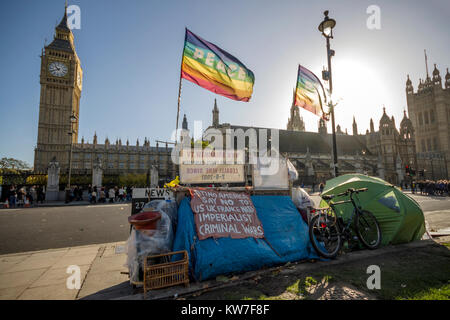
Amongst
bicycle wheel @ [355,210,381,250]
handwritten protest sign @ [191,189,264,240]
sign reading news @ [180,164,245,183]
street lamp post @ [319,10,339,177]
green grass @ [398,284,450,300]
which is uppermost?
street lamp post @ [319,10,339,177]

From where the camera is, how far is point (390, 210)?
5406 millimetres

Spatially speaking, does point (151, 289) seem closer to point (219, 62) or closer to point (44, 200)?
point (219, 62)

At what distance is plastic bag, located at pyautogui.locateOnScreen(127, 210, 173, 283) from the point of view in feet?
10.6

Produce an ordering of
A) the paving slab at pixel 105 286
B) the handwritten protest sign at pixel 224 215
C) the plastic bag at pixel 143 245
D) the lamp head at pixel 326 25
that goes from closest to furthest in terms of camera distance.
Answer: the paving slab at pixel 105 286
the plastic bag at pixel 143 245
the handwritten protest sign at pixel 224 215
the lamp head at pixel 326 25

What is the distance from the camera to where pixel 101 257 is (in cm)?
483

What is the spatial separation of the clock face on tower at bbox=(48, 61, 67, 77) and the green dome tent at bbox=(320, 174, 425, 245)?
90438 mm

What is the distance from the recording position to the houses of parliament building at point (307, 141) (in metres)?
53.8

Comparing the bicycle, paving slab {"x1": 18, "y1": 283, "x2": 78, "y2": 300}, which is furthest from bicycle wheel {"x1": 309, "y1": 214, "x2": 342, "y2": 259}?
paving slab {"x1": 18, "y1": 283, "x2": 78, "y2": 300}

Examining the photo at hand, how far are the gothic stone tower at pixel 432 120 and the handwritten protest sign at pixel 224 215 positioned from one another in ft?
273

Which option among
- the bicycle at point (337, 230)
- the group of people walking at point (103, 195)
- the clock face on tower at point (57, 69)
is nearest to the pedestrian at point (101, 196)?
the group of people walking at point (103, 195)

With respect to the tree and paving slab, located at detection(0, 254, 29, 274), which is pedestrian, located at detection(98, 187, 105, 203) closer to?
paving slab, located at detection(0, 254, 29, 274)

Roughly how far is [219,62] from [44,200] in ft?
85.7

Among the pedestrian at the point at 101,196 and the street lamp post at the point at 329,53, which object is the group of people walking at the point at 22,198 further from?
the street lamp post at the point at 329,53
